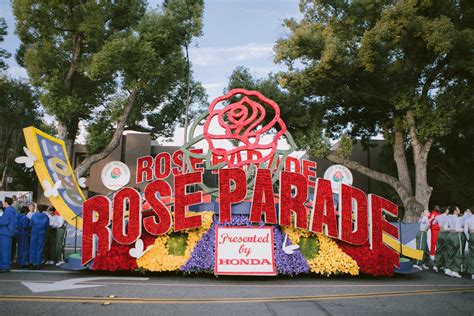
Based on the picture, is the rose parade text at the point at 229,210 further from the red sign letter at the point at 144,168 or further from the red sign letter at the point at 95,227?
the red sign letter at the point at 144,168

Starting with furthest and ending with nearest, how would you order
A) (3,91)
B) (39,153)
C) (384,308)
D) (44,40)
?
(3,91), (44,40), (39,153), (384,308)

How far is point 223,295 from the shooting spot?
7887mm

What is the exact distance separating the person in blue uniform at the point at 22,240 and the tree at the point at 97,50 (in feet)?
37.5

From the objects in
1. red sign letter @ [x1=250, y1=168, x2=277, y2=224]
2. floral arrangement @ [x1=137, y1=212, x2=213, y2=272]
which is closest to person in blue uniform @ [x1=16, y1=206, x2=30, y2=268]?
floral arrangement @ [x1=137, y1=212, x2=213, y2=272]

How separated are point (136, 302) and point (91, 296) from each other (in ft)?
3.33

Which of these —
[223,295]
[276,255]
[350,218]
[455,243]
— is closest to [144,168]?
[276,255]

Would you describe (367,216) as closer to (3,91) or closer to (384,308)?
(384,308)

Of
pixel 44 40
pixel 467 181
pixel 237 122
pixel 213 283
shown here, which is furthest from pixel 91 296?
pixel 467 181

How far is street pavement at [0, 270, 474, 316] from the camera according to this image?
6.64 metres

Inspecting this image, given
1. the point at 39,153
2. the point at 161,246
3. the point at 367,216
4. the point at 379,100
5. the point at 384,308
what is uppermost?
the point at 379,100

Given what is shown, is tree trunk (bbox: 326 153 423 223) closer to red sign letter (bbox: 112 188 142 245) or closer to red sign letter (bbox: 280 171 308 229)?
red sign letter (bbox: 280 171 308 229)

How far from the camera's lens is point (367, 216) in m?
10.5

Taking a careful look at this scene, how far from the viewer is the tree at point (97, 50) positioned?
2281 cm

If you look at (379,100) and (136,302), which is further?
(379,100)
